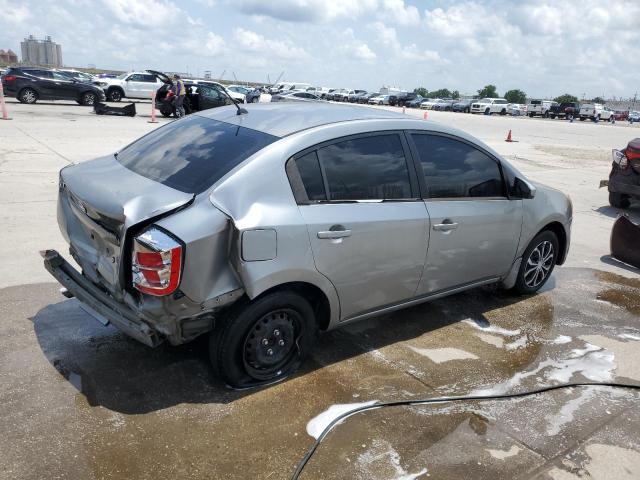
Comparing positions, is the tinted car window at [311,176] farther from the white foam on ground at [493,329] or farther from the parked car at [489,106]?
the parked car at [489,106]

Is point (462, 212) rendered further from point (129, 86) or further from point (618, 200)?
point (129, 86)

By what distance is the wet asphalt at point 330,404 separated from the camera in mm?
2787

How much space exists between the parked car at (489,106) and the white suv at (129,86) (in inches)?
1471

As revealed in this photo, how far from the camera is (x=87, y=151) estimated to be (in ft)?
37.6

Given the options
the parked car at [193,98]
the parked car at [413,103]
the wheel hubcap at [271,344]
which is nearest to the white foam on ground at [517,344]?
the wheel hubcap at [271,344]

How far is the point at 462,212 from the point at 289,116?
59.1 inches

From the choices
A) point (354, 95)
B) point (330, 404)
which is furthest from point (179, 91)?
point (354, 95)

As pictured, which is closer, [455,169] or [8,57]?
[455,169]

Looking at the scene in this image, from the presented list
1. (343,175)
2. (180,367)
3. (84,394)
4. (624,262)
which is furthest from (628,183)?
(84,394)

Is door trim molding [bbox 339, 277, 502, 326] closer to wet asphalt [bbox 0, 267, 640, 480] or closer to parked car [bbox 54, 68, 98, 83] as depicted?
wet asphalt [bbox 0, 267, 640, 480]

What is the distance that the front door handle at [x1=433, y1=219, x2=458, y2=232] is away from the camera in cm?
391

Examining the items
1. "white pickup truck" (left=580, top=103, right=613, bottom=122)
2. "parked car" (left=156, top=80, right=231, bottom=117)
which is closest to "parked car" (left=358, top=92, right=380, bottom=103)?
"white pickup truck" (left=580, top=103, right=613, bottom=122)

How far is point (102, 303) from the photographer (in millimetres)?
3281

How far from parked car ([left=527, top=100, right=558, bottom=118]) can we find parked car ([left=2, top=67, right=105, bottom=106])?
46383 mm
